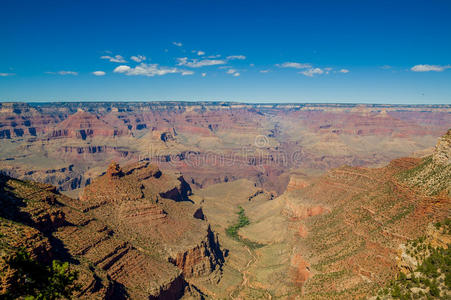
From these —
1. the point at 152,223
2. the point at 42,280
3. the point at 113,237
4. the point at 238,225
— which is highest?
the point at 42,280

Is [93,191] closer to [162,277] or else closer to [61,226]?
[61,226]

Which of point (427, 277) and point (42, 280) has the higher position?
point (42, 280)

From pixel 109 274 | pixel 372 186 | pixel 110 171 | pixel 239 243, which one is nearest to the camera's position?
pixel 109 274

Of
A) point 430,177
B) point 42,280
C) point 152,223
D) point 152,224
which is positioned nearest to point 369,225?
point 430,177

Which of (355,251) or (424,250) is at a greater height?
(424,250)

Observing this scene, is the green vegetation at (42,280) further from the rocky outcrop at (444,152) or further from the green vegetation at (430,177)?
the rocky outcrop at (444,152)

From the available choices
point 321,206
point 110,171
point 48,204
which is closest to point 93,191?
point 110,171

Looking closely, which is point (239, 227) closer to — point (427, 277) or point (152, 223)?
point (152, 223)
